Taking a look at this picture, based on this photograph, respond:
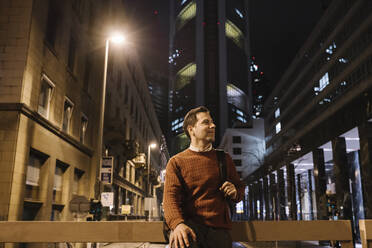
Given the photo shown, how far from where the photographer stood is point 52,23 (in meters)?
17.8

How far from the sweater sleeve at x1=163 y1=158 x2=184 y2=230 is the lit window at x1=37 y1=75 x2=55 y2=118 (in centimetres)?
1411

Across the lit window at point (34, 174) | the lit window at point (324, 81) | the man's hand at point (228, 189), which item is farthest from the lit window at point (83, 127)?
the lit window at point (324, 81)

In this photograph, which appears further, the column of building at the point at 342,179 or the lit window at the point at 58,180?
the column of building at the point at 342,179

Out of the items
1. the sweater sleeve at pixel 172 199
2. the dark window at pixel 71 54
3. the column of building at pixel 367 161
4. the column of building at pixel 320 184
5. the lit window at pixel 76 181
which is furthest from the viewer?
the column of building at pixel 320 184

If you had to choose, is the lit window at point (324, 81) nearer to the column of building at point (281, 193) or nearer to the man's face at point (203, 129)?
the column of building at point (281, 193)

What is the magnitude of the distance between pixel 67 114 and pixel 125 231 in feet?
57.1

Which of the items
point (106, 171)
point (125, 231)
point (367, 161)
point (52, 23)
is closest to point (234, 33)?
point (367, 161)

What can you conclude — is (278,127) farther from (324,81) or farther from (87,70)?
(87,70)

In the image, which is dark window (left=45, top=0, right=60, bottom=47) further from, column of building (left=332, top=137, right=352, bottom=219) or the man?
column of building (left=332, top=137, right=352, bottom=219)

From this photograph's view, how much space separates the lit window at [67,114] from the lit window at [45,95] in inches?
84.3

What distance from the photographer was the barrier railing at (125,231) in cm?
353

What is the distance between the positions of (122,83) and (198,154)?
107 feet

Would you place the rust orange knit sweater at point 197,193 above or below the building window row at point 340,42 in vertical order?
below

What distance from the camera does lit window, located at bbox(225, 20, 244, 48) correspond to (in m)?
181
